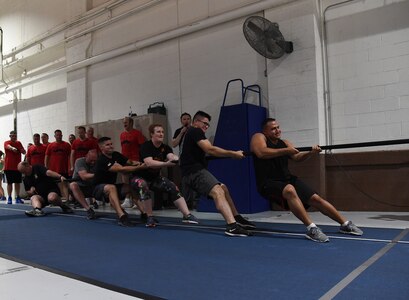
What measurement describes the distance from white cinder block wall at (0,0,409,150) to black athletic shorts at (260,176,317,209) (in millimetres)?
2288

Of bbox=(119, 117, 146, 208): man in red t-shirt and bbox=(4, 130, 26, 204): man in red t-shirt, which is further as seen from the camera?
bbox=(4, 130, 26, 204): man in red t-shirt

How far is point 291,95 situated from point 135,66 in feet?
12.8

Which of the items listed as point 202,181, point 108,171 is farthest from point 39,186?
point 202,181

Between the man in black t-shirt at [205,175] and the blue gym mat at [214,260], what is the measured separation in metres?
0.19

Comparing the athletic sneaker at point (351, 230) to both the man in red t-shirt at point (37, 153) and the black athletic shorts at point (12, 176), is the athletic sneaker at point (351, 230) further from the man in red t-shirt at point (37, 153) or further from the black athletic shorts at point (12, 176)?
the black athletic shorts at point (12, 176)

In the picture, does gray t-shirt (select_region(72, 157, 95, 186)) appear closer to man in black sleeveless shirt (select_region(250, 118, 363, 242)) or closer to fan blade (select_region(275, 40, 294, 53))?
man in black sleeveless shirt (select_region(250, 118, 363, 242))

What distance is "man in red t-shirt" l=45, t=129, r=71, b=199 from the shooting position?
26.9ft

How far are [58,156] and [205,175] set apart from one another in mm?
5318

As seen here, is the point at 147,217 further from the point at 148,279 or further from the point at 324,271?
the point at 324,271

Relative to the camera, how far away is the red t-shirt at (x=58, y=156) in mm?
8211

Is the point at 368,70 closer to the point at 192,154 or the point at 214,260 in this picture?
the point at 192,154

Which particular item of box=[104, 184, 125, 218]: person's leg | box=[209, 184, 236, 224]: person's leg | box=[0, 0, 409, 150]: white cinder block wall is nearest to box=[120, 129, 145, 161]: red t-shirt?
box=[0, 0, 409, 150]: white cinder block wall

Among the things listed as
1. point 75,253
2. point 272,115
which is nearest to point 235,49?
point 272,115

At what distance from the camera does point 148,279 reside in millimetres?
2305
